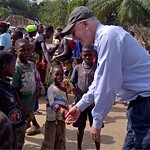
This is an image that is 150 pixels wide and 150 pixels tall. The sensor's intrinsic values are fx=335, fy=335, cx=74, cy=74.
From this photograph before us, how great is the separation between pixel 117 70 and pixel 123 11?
58.4 ft

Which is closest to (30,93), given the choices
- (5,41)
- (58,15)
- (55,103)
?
(55,103)

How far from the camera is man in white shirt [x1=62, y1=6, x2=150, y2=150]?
7.93 ft

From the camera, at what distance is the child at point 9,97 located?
2984mm

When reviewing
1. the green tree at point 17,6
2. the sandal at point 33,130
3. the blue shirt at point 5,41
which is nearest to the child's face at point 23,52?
the sandal at point 33,130

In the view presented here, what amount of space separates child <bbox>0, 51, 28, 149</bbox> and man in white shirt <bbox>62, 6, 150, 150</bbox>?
0.77m

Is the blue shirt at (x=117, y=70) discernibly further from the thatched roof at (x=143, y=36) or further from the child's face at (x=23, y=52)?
the thatched roof at (x=143, y=36)

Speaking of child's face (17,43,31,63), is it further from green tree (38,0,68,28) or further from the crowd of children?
green tree (38,0,68,28)

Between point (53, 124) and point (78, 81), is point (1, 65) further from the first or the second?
point (78, 81)

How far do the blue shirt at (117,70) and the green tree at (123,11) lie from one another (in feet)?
55.5

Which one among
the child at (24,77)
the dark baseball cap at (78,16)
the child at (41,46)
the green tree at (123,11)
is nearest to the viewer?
the dark baseball cap at (78,16)

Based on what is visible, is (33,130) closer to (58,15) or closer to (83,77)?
(83,77)

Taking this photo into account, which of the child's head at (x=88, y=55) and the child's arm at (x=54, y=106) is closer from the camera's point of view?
the child's arm at (x=54, y=106)

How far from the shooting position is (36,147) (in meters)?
4.43

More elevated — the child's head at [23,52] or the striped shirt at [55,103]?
the child's head at [23,52]
